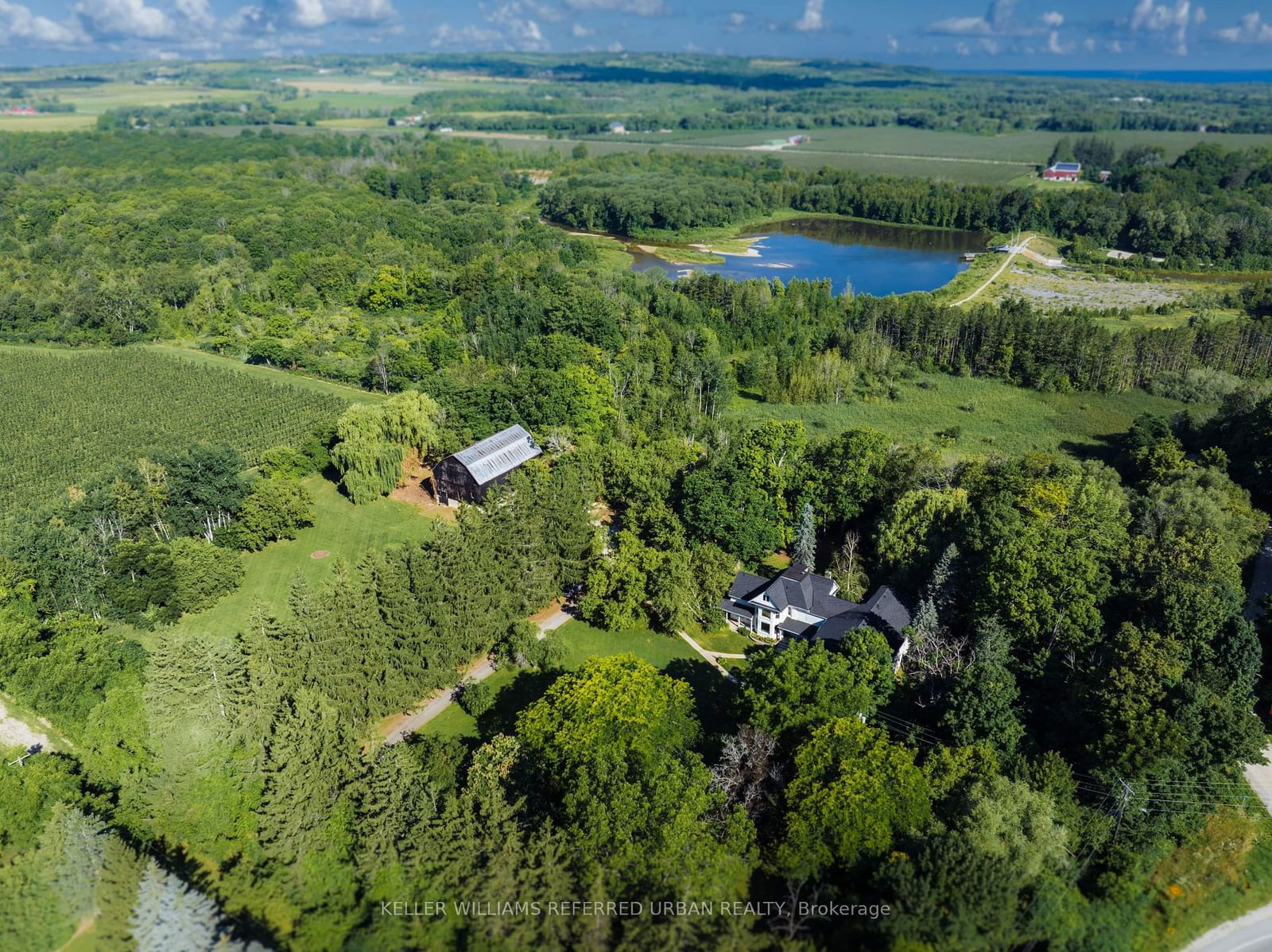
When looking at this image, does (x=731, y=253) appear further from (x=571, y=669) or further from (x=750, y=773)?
(x=750, y=773)

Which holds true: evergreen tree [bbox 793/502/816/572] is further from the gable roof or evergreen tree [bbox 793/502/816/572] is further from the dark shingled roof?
the gable roof

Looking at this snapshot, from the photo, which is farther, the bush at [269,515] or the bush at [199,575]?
the bush at [269,515]

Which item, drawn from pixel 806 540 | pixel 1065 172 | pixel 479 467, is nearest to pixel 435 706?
pixel 479 467

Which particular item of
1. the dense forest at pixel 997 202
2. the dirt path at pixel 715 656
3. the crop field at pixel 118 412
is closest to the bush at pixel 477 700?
the dirt path at pixel 715 656

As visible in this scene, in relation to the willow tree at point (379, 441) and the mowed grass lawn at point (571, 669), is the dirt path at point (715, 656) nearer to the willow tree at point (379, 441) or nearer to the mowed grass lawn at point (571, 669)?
the mowed grass lawn at point (571, 669)

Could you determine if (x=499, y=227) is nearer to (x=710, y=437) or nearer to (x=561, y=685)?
(x=710, y=437)

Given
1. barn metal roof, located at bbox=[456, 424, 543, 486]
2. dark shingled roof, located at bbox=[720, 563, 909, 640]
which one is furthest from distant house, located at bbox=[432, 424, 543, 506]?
dark shingled roof, located at bbox=[720, 563, 909, 640]
